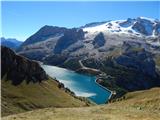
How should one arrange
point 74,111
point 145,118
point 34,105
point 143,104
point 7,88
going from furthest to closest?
point 7,88 < point 34,105 < point 143,104 < point 74,111 < point 145,118

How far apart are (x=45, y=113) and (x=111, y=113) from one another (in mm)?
8377

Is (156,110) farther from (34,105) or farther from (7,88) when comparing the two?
(7,88)

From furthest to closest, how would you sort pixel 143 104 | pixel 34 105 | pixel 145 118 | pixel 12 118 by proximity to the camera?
pixel 34 105, pixel 143 104, pixel 12 118, pixel 145 118

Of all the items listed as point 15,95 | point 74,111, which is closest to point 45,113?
point 74,111

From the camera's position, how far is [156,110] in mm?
46656

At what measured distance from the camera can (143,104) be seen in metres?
53.6

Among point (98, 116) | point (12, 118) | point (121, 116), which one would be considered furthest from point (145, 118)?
point (12, 118)

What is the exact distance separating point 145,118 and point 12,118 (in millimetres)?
15833

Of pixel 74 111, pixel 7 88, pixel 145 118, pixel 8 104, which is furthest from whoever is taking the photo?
pixel 7 88

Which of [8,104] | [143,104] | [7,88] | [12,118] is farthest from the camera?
[7,88]

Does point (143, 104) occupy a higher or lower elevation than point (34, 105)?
higher

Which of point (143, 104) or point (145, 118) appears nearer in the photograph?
point (145, 118)

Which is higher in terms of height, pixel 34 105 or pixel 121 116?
pixel 121 116

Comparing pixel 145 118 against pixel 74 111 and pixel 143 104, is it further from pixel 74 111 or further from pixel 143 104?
pixel 143 104
